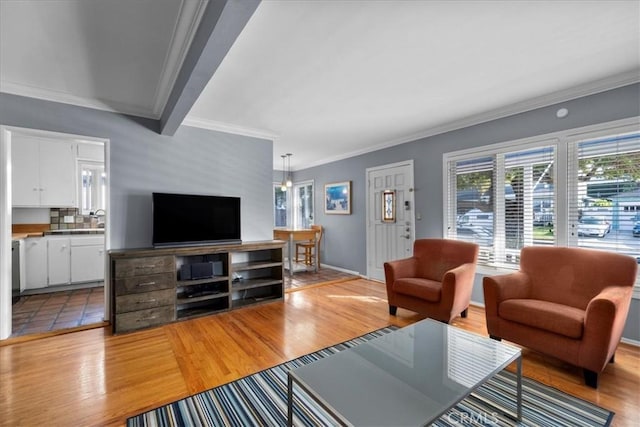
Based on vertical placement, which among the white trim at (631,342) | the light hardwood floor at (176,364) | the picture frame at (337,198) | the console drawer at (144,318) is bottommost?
the light hardwood floor at (176,364)

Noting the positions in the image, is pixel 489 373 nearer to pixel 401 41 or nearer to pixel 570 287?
pixel 570 287

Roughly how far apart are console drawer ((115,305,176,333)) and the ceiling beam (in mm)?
2073

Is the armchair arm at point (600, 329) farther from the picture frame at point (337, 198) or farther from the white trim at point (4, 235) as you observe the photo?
the white trim at point (4, 235)

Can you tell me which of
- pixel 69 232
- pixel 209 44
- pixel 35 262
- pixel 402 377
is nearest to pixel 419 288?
pixel 402 377

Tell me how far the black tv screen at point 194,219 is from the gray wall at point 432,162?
251 centimetres

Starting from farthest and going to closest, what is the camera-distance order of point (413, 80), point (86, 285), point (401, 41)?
point (86, 285), point (413, 80), point (401, 41)

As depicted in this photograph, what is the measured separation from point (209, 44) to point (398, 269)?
2863mm

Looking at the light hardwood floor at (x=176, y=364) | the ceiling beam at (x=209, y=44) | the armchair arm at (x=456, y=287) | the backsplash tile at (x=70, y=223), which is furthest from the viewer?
the backsplash tile at (x=70, y=223)

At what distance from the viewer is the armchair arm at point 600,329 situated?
190 cm

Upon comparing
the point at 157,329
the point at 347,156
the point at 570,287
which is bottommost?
the point at 157,329

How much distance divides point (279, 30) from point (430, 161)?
3.00 meters

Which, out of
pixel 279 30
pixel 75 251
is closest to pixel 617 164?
pixel 279 30

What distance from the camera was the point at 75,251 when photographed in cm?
432

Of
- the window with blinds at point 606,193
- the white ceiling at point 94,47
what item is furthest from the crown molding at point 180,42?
the window with blinds at point 606,193
